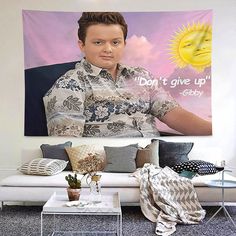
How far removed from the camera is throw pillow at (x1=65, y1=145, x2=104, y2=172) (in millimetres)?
4930

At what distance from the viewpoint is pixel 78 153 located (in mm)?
4977

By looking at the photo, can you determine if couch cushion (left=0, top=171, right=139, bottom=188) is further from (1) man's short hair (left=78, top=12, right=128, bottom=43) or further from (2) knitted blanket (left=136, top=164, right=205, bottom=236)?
(1) man's short hair (left=78, top=12, right=128, bottom=43)

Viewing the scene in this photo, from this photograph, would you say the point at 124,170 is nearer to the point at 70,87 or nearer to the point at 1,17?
the point at 70,87

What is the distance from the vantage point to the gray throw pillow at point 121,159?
4.81 meters

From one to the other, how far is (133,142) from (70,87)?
119 cm

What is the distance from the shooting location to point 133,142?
5.46 metres

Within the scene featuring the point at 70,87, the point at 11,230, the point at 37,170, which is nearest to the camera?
the point at 11,230

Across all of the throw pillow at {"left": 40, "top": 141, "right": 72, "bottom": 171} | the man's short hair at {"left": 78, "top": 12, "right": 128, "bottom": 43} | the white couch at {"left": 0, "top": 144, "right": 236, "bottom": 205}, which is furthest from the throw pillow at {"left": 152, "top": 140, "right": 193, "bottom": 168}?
the man's short hair at {"left": 78, "top": 12, "right": 128, "bottom": 43}

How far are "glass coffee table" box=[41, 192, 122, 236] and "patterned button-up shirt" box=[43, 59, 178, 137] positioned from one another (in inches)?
69.3

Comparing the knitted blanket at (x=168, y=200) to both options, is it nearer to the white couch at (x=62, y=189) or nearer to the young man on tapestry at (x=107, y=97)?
the white couch at (x=62, y=189)

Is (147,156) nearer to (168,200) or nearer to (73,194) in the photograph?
(168,200)

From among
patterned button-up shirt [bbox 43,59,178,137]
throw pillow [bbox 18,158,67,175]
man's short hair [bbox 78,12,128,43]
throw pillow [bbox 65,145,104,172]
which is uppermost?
man's short hair [bbox 78,12,128,43]

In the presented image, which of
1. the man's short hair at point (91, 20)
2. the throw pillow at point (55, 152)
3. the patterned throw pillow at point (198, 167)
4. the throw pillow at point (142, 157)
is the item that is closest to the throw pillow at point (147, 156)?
the throw pillow at point (142, 157)

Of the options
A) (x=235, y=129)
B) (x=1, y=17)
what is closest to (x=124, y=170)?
(x=235, y=129)
